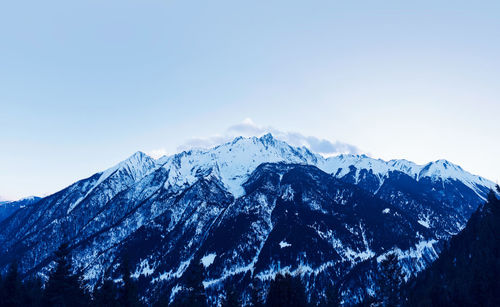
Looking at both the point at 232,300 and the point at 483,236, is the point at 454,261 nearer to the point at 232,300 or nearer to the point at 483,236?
the point at 483,236

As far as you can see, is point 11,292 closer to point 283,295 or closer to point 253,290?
point 253,290

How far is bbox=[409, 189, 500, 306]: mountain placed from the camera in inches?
2793

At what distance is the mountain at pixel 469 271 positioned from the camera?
7094 cm

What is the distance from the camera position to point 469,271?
335ft

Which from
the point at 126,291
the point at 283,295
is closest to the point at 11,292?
the point at 126,291

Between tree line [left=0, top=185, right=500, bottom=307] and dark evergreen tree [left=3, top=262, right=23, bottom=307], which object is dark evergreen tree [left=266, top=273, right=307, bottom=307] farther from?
dark evergreen tree [left=3, top=262, right=23, bottom=307]

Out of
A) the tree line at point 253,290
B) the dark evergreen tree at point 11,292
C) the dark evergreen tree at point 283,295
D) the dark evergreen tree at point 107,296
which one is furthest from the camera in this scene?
the dark evergreen tree at point 107,296

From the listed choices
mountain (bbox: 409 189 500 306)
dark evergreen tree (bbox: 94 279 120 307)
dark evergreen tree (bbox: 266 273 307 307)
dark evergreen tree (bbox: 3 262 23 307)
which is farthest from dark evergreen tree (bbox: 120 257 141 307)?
mountain (bbox: 409 189 500 306)

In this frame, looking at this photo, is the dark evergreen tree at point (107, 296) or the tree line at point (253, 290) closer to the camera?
the tree line at point (253, 290)

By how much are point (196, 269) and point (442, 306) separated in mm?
56927

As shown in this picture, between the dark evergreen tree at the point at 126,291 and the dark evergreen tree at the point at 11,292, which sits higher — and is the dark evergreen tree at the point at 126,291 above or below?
above

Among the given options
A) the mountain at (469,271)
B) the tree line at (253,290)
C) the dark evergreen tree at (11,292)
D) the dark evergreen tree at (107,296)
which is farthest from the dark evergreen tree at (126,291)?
the mountain at (469,271)

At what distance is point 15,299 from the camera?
5956cm

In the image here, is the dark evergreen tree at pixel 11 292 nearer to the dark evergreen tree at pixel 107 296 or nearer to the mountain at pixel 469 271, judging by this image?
the dark evergreen tree at pixel 107 296
